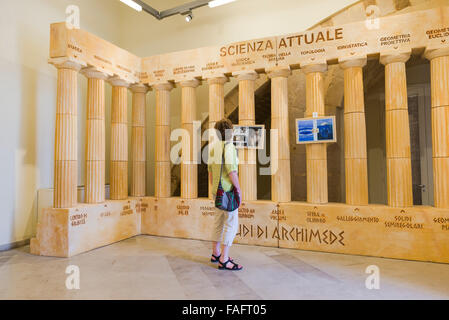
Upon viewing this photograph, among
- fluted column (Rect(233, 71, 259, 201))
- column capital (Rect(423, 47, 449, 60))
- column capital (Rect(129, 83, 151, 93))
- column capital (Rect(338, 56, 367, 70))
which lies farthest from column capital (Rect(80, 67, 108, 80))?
Answer: column capital (Rect(423, 47, 449, 60))

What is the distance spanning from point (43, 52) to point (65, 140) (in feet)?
7.42

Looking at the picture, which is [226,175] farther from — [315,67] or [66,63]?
[66,63]

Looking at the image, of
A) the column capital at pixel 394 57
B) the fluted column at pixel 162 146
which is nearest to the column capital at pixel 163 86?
the fluted column at pixel 162 146

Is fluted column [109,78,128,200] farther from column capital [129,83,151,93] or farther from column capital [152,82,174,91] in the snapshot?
column capital [152,82,174,91]

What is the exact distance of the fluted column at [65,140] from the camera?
4.78 m

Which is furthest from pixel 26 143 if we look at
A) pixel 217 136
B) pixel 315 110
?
pixel 315 110

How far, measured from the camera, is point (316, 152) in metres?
5.11

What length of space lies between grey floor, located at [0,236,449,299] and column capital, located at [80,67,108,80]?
10.1 ft

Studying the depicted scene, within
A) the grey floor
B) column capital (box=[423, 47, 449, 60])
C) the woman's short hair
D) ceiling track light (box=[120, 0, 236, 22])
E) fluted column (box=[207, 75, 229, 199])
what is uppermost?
ceiling track light (box=[120, 0, 236, 22])

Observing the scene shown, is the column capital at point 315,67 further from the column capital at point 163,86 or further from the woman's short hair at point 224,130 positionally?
the column capital at point 163,86

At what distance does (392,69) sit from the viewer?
473 cm

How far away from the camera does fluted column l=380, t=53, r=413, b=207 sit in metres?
4.62

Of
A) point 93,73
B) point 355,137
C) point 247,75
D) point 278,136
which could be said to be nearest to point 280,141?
point 278,136
